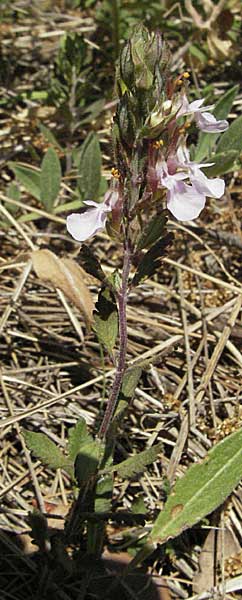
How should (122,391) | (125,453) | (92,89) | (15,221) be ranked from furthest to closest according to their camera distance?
(92,89)
(15,221)
(125,453)
(122,391)

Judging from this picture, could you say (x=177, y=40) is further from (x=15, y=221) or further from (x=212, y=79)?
(x=15, y=221)

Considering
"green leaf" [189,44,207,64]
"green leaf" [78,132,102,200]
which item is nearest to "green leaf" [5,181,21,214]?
"green leaf" [78,132,102,200]

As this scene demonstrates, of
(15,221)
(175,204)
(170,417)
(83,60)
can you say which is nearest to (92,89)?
(83,60)

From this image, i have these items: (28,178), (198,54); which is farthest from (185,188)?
(198,54)

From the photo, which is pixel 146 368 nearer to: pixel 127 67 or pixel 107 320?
pixel 107 320

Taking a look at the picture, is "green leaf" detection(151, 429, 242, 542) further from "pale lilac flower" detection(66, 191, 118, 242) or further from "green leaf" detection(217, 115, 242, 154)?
"green leaf" detection(217, 115, 242, 154)

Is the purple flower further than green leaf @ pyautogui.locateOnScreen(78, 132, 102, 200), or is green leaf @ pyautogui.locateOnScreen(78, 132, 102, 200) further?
green leaf @ pyautogui.locateOnScreen(78, 132, 102, 200)

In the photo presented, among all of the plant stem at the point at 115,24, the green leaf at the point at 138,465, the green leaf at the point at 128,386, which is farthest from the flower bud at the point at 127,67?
the plant stem at the point at 115,24
